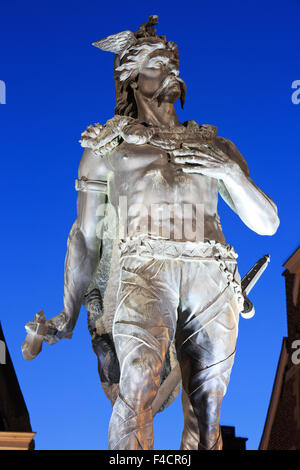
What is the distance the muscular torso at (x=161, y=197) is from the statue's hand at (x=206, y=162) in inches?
2.9

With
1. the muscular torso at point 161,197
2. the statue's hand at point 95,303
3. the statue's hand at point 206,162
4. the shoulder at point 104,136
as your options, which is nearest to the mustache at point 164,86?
the shoulder at point 104,136

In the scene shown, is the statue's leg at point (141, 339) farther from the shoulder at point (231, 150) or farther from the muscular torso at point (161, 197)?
the shoulder at point (231, 150)

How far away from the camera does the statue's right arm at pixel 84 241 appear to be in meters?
6.00

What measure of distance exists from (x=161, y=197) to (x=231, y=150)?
2.39 feet

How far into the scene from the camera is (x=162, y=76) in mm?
6008

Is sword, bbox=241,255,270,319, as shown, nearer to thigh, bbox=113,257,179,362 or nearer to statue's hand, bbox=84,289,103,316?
thigh, bbox=113,257,179,362

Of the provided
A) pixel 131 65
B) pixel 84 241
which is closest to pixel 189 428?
pixel 84 241

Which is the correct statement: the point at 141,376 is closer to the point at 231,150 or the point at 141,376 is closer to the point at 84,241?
the point at 84,241

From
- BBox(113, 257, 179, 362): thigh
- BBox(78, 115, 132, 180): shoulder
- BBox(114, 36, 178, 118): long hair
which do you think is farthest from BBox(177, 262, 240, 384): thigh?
BBox(114, 36, 178, 118): long hair

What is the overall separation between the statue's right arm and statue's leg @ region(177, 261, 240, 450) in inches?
33.8

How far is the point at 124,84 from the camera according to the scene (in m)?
6.16

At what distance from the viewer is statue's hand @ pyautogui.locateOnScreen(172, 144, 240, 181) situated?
5.58 meters

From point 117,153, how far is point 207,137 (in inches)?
24.5
